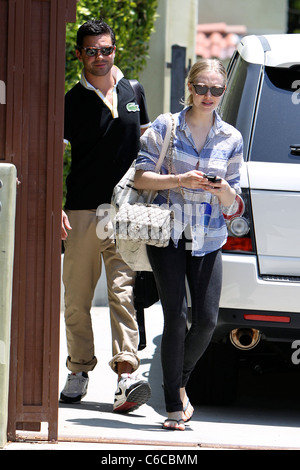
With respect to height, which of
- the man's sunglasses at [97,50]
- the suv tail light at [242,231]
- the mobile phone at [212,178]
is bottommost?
the suv tail light at [242,231]

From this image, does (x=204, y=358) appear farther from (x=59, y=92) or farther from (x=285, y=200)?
(x=59, y=92)

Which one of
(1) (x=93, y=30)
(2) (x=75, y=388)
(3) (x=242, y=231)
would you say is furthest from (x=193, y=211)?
(2) (x=75, y=388)

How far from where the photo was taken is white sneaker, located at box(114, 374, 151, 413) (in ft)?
17.5

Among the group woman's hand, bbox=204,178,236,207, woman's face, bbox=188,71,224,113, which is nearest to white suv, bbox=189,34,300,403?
woman's hand, bbox=204,178,236,207

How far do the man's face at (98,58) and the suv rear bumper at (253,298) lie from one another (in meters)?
1.20

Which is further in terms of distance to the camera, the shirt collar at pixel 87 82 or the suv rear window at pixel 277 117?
the shirt collar at pixel 87 82

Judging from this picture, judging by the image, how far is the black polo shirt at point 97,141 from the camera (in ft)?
18.2

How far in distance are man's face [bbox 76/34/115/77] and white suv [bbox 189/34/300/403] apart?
738 millimetres

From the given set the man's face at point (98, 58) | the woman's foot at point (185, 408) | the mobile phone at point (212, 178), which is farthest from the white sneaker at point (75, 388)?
the man's face at point (98, 58)

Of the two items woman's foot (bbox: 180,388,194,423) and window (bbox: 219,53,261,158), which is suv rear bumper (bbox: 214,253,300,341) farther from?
window (bbox: 219,53,261,158)

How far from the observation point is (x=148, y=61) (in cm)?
1175

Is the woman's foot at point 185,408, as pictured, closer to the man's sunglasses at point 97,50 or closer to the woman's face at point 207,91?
the woman's face at point 207,91

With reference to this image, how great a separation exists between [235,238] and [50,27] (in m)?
1.58

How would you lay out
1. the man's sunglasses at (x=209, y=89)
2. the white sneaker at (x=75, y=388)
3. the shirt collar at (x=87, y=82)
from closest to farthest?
1. the man's sunglasses at (x=209, y=89)
2. the shirt collar at (x=87, y=82)
3. the white sneaker at (x=75, y=388)
